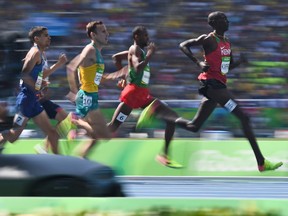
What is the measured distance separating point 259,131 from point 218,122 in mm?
946

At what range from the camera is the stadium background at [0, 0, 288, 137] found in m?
18.1

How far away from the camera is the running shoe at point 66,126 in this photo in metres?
12.8

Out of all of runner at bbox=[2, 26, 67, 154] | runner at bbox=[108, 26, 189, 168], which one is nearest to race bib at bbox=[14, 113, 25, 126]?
runner at bbox=[2, 26, 67, 154]

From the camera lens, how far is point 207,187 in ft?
39.5

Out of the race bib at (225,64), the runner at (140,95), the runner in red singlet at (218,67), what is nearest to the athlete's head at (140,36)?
the runner at (140,95)

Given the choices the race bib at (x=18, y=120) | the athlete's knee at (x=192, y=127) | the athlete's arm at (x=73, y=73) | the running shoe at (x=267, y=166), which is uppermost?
the athlete's arm at (x=73, y=73)

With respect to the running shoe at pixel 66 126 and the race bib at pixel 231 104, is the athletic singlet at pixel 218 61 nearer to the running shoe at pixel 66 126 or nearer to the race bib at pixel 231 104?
the race bib at pixel 231 104

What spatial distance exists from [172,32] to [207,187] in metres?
7.58

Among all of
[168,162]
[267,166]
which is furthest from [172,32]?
[267,166]

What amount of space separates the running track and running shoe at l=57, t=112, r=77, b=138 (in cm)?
104

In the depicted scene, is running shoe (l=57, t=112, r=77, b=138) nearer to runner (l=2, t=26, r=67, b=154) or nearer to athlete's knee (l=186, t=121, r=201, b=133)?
runner (l=2, t=26, r=67, b=154)

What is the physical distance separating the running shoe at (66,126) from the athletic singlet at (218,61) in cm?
197

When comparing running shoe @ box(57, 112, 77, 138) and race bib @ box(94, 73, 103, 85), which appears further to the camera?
running shoe @ box(57, 112, 77, 138)

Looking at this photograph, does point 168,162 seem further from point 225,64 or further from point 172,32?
point 172,32
